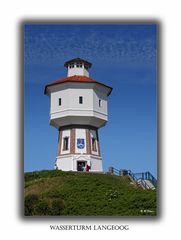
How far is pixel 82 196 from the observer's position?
1558 centimetres

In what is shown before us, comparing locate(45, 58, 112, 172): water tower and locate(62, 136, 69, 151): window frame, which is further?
locate(62, 136, 69, 151): window frame

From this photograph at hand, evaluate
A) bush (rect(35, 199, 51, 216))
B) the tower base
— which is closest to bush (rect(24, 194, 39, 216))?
bush (rect(35, 199, 51, 216))

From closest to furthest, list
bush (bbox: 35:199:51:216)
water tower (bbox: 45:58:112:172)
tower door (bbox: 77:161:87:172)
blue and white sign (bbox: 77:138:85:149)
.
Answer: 1. bush (bbox: 35:199:51:216)
2. water tower (bbox: 45:58:112:172)
3. tower door (bbox: 77:161:87:172)
4. blue and white sign (bbox: 77:138:85:149)

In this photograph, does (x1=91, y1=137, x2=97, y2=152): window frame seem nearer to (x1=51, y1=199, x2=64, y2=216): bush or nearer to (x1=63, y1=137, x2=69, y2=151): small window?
(x1=63, y1=137, x2=69, y2=151): small window

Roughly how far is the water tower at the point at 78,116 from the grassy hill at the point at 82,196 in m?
1.06

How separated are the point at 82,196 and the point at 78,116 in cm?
489

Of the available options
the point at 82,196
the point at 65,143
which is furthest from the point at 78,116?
the point at 82,196

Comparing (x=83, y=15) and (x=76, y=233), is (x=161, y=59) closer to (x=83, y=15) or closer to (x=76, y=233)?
(x=83, y=15)

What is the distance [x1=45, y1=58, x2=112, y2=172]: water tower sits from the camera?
58.9ft

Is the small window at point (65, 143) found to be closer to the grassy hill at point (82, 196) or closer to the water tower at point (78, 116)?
the water tower at point (78, 116)

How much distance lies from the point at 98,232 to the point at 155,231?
134 cm

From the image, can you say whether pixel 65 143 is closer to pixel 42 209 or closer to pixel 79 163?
pixel 79 163

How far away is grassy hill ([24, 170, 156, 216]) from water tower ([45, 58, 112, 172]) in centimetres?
106

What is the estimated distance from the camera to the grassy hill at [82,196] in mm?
14328
